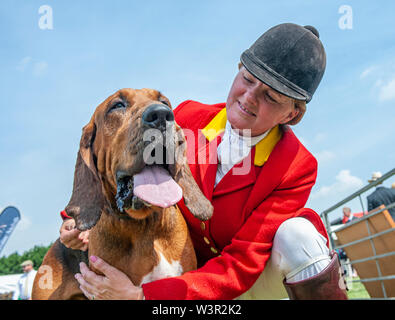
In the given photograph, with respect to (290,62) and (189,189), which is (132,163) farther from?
(290,62)

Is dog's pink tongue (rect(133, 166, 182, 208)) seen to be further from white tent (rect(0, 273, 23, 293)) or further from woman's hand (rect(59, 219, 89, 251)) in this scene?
white tent (rect(0, 273, 23, 293))

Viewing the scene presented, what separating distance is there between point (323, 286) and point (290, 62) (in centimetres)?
146

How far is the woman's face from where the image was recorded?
8.14 feet

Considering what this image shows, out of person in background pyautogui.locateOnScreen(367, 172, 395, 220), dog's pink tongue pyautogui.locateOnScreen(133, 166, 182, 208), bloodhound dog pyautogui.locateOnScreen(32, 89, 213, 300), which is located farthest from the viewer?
person in background pyautogui.locateOnScreen(367, 172, 395, 220)

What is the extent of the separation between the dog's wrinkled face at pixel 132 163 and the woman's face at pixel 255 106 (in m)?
0.47

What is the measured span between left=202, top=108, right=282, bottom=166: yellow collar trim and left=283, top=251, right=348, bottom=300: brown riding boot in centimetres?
85

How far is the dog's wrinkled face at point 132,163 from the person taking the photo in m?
1.98

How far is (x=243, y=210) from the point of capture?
8.30ft

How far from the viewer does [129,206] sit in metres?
2.12

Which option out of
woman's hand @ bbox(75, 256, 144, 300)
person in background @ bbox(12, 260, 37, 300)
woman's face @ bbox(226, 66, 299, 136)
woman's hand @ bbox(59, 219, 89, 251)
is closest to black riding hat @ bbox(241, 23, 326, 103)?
woman's face @ bbox(226, 66, 299, 136)

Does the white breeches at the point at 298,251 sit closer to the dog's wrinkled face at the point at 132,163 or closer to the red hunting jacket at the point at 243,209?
the red hunting jacket at the point at 243,209
